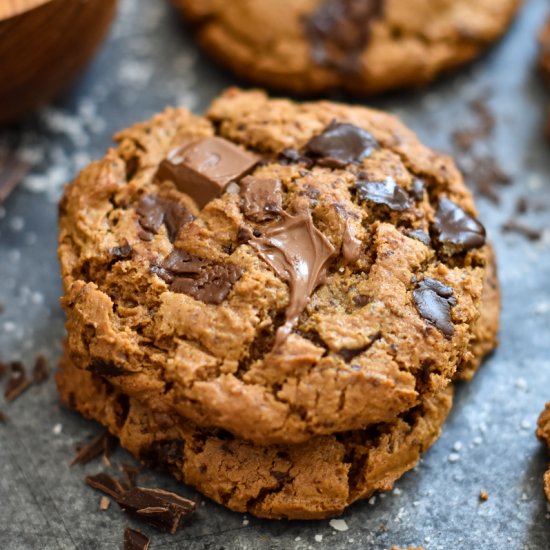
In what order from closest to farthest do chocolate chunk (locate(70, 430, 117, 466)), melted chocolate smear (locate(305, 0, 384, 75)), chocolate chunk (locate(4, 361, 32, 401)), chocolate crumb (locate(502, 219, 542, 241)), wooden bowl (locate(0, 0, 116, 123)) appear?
chocolate chunk (locate(70, 430, 117, 466)) < chocolate chunk (locate(4, 361, 32, 401)) < wooden bowl (locate(0, 0, 116, 123)) < chocolate crumb (locate(502, 219, 542, 241)) < melted chocolate smear (locate(305, 0, 384, 75))

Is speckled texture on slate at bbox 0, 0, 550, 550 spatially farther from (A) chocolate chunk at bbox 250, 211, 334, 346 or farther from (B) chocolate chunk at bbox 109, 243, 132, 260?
(A) chocolate chunk at bbox 250, 211, 334, 346

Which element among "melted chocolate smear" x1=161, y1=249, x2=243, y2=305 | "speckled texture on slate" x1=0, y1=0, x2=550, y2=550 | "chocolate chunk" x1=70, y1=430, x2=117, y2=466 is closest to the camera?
"melted chocolate smear" x1=161, y1=249, x2=243, y2=305

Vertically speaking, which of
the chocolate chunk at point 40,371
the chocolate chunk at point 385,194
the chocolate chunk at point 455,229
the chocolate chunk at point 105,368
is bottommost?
the chocolate chunk at point 40,371

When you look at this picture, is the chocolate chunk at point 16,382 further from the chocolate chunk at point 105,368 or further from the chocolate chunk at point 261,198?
the chocolate chunk at point 261,198

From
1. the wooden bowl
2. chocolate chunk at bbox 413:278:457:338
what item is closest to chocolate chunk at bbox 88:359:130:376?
chocolate chunk at bbox 413:278:457:338

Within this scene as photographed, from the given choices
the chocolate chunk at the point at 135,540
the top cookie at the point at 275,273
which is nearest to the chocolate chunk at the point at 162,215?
A: the top cookie at the point at 275,273

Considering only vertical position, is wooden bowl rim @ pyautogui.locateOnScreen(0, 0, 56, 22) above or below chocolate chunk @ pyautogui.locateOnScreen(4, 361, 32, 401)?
above
